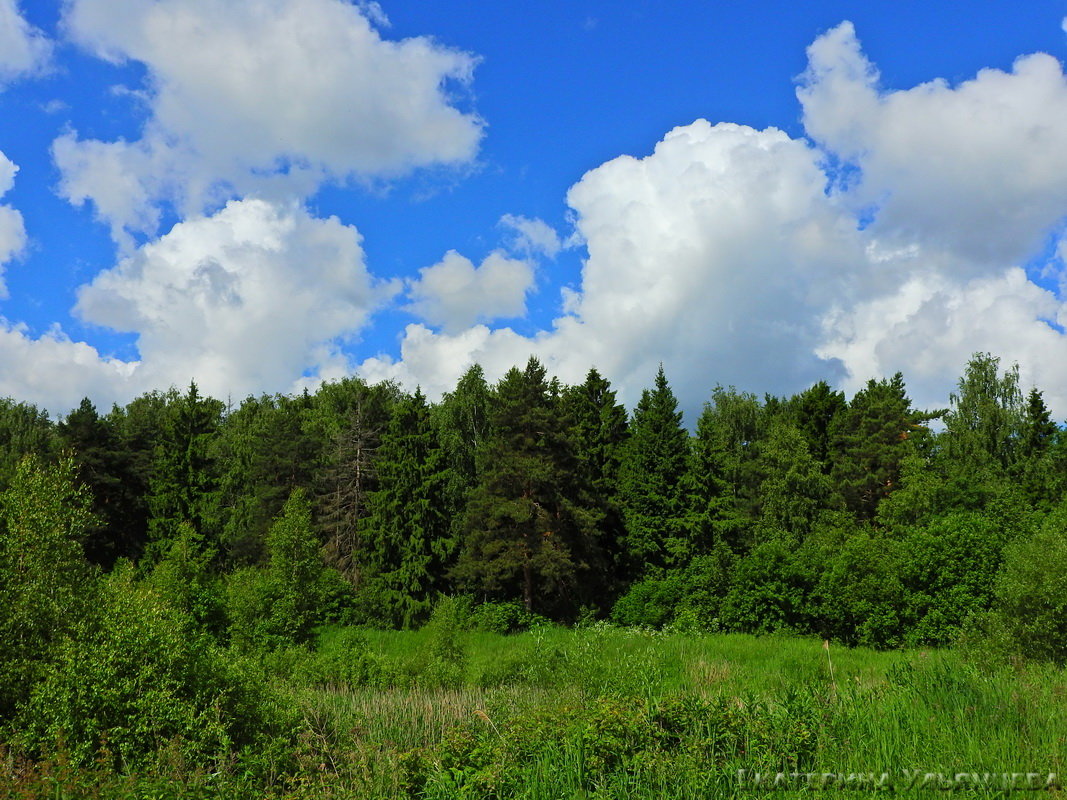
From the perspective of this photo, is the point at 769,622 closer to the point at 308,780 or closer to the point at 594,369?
the point at 594,369

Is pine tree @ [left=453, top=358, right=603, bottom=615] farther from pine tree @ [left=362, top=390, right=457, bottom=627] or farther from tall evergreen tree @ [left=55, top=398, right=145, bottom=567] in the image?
tall evergreen tree @ [left=55, top=398, right=145, bottom=567]

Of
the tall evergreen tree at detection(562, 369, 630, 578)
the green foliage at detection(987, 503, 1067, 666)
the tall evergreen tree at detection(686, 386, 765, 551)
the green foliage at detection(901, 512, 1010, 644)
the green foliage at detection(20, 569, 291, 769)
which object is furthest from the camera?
the tall evergreen tree at detection(562, 369, 630, 578)

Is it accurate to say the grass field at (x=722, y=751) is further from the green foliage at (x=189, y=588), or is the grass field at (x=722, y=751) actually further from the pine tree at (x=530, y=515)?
the pine tree at (x=530, y=515)

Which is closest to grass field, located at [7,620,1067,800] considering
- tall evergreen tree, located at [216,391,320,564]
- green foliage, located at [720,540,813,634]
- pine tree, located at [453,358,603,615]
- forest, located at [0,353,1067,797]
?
forest, located at [0,353,1067,797]

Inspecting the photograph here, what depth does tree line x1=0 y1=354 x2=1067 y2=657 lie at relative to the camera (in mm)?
32281

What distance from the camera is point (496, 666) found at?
23750 millimetres

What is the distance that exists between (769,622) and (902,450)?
19.6 meters

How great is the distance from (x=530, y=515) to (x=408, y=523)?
746cm

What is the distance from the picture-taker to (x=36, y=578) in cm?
1386

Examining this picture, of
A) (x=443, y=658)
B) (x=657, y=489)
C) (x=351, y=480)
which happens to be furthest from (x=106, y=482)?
(x=657, y=489)

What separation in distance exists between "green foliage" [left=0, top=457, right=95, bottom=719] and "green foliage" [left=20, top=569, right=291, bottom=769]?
735 millimetres

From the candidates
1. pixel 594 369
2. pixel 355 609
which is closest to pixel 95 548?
pixel 355 609

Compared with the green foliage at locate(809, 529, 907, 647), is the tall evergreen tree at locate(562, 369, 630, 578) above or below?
above

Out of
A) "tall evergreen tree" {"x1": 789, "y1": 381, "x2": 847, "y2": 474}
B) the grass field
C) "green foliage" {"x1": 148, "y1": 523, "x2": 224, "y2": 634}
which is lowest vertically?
the grass field
